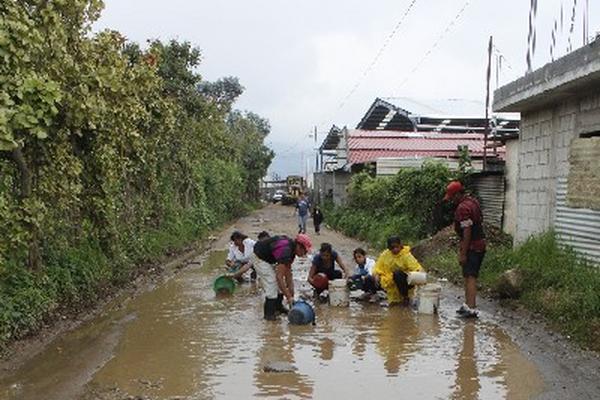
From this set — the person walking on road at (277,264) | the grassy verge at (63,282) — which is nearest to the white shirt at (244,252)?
the grassy verge at (63,282)

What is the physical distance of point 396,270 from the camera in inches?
452

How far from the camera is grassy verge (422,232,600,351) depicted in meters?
8.76

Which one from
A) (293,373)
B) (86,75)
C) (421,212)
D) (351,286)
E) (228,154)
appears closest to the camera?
(293,373)

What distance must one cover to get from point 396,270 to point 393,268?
0.09 m

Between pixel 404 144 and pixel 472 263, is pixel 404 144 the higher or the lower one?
the higher one

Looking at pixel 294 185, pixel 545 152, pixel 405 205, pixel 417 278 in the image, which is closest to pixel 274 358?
pixel 417 278

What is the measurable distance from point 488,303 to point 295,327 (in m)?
3.46

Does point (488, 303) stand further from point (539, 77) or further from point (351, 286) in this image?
point (539, 77)

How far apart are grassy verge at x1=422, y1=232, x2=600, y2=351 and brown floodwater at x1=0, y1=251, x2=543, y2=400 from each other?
31.9 inches

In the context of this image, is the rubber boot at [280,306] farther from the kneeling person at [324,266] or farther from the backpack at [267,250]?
the kneeling person at [324,266]

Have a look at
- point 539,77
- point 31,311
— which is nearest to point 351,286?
point 539,77

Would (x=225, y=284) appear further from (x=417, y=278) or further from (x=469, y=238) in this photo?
(x=469, y=238)

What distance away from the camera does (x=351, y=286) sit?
40.6 feet

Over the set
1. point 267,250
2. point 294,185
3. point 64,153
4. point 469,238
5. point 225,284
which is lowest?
point 225,284
